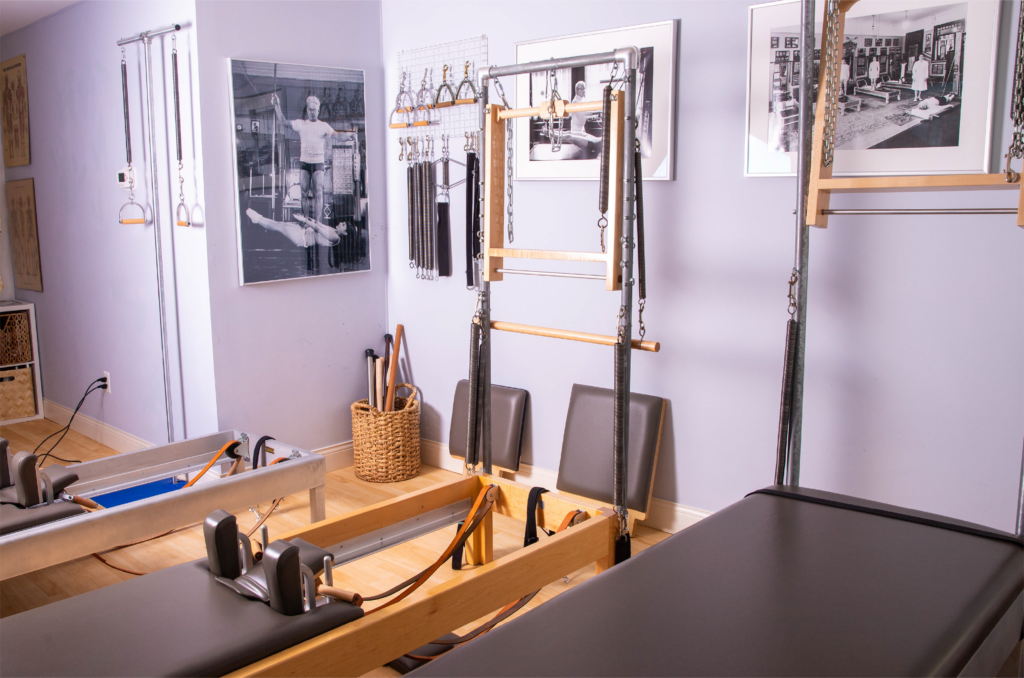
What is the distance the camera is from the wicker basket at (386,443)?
12.8 ft

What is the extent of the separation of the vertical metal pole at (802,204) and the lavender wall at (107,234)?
2.55 m

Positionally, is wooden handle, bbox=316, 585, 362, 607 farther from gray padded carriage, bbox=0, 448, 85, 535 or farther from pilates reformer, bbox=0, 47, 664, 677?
gray padded carriage, bbox=0, 448, 85, 535

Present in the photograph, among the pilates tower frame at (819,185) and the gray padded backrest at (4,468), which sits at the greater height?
the pilates tower frame at (819,185)

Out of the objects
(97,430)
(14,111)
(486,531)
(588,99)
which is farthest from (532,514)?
(14,111)

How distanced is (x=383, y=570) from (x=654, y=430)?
3.91 feet

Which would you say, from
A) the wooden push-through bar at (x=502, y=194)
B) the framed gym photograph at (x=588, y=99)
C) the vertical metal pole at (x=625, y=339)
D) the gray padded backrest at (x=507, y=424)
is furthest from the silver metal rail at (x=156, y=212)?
the vertical metal pole at (x=625, y=339)

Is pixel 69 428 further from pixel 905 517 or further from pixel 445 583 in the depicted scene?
pixel 905 517

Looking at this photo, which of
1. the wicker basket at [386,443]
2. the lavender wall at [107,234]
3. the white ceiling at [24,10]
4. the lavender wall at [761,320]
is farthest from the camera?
the white ceiling at [24,10]

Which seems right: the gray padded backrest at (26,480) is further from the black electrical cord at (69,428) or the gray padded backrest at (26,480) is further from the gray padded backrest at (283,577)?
the black electrical cord at (69,428)

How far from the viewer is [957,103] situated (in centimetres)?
241

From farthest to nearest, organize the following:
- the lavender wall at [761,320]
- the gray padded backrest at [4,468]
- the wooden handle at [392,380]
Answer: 1. the wooden handle at [392,380]
2. the gray padded backrest at [4,468]
3. the lavender wall at [761,320]

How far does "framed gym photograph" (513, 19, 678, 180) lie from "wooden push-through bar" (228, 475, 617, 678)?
1.37 metres

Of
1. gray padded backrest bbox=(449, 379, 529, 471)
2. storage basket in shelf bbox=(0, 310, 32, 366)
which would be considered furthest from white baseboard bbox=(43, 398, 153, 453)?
gray padded backrest bbox=(449, 379, 529, 471)

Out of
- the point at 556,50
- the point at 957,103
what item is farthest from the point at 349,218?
the point at 957,103
